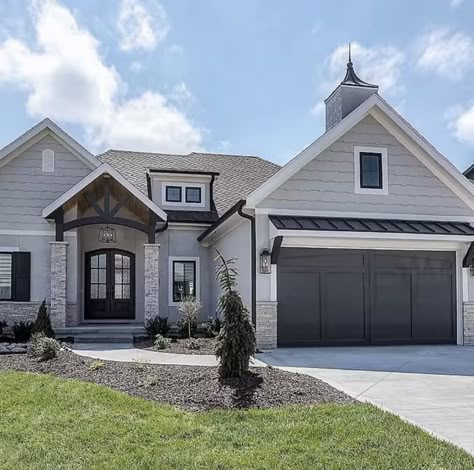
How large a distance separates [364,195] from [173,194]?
695 cm

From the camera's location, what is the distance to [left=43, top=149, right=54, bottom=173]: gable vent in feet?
53.1

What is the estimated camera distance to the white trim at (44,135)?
15.6 m

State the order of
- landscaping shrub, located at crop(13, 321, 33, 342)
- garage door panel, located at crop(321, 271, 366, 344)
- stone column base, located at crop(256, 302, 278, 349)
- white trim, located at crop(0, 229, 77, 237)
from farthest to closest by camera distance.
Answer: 1. white trim, located at crop(0, 229, 77, 237)
2. landscaping shrub, located at crop(13, 321, 33, 342)
3. garage door panel, located at crop(321, 271, 366, 344)
4. stone column base, located at crop(256, 302, 278, 349)

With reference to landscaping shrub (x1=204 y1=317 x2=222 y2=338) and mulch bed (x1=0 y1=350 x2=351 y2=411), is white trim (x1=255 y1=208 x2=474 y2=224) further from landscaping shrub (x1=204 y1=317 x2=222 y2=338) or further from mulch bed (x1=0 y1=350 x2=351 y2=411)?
mulch bed (x1=0 y1=350 x2=351 y2=411)

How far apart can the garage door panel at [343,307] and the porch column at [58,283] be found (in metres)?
7.14

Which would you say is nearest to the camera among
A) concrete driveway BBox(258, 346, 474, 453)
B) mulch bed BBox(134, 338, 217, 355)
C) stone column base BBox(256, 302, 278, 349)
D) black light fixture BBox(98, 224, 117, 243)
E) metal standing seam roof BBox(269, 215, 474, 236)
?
concrete driveway BBox(258, 346, 474, 453)

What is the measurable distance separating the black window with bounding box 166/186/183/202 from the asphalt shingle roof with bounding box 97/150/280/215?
87 centimetres

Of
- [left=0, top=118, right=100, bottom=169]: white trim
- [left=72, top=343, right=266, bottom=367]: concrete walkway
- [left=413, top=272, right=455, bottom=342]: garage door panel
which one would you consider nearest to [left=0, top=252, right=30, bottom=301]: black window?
[left=0, top=118, right=100, bottom=169]: white trim

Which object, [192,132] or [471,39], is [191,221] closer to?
[192,132]

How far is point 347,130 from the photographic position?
13.7 meters

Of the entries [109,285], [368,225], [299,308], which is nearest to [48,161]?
[109,285]

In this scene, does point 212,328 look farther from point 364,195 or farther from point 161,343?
point 364,195

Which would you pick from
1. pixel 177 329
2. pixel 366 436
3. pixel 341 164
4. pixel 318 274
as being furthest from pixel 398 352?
pixel 366 436

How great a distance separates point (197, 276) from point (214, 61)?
710 cm
